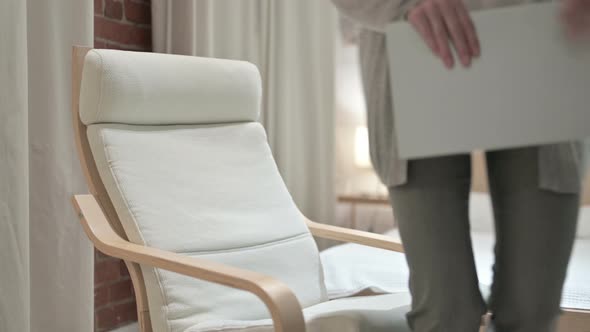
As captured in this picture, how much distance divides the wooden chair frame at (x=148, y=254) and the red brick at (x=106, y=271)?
82 cm

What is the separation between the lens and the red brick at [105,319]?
2340 mm

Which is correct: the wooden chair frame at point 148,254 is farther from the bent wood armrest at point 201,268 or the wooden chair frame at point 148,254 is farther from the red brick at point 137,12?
the red brick at point 137,12

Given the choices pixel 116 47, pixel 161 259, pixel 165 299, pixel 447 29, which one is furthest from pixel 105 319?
pixel 447 29

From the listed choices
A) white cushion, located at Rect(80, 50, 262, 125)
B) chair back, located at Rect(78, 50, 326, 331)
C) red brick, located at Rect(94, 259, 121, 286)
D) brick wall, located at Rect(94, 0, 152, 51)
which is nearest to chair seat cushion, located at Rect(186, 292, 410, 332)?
chair back, located at Rect(78, 50, 326, 331)

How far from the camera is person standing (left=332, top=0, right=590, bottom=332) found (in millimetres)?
879

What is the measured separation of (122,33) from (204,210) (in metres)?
0.99

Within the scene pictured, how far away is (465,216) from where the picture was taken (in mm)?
921

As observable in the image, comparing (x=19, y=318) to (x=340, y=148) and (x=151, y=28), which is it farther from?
(x=340, y=148)

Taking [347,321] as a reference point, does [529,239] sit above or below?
above

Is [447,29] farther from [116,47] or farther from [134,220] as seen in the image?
[116,47]

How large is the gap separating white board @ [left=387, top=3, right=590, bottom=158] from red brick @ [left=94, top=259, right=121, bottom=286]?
69.0 inches

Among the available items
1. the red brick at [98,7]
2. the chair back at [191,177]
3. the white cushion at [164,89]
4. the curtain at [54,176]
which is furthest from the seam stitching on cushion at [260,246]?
the red brick at [98,7]

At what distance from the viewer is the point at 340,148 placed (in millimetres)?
3643

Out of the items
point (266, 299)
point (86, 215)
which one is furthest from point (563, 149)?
point (86, 215)
